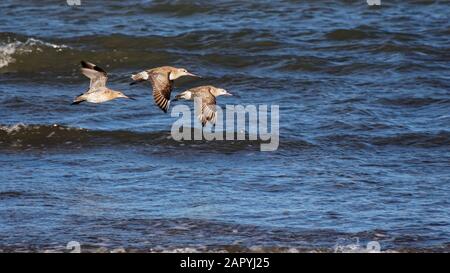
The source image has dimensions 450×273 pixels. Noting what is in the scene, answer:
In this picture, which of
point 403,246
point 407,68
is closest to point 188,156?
point 403,246

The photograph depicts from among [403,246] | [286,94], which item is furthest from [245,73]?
[403,246]

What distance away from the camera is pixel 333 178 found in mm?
9945

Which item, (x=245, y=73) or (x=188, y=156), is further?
(x=245, y=73)

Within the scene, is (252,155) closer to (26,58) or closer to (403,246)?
(403,246)

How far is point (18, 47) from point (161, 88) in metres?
5.55

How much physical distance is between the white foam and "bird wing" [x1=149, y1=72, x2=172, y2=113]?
4825mm

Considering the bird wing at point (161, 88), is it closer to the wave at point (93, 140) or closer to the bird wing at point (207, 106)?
the bird wing at point (207, 106)

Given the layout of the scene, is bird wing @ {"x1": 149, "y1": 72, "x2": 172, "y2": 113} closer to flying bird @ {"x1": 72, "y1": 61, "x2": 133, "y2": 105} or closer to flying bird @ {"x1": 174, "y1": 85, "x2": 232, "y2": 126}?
flying bird @ {"x1": 174, "y1": 85, "x2": 232, "y2": 126}

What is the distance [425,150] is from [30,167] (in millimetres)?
3786

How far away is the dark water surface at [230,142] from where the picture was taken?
8648 mm

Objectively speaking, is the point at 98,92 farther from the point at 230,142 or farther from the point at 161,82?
the point at 230,142

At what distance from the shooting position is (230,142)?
36.8 feet
